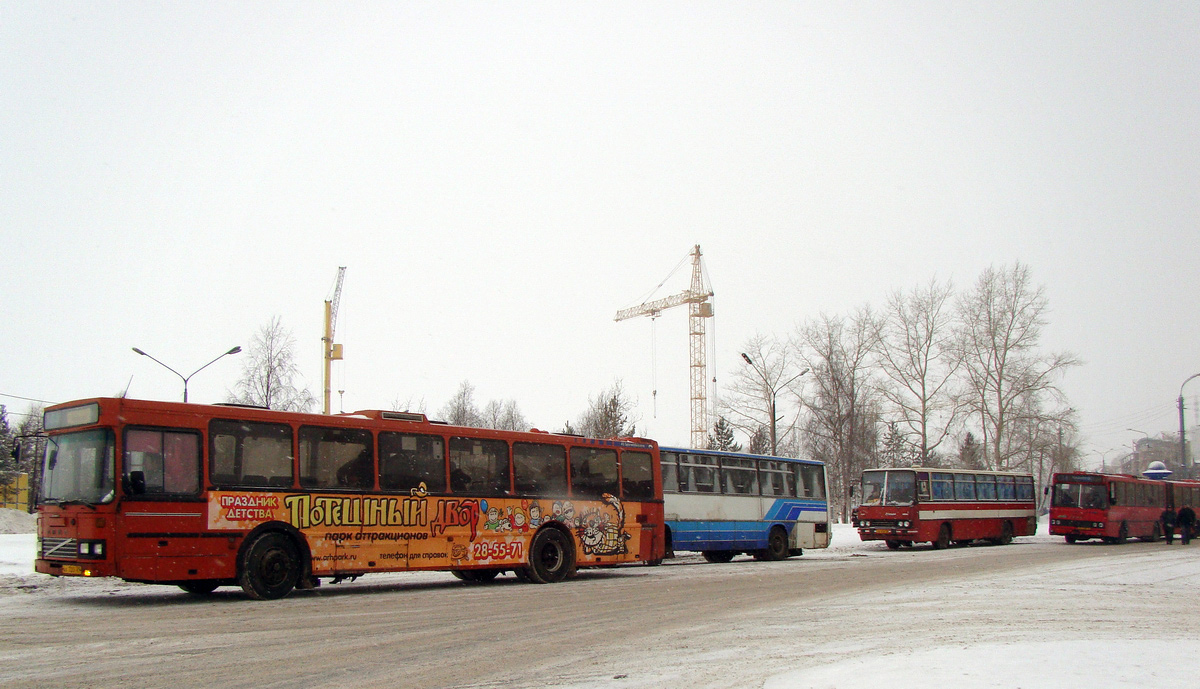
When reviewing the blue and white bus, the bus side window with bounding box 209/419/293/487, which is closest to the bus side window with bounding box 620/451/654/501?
the blue and white bus

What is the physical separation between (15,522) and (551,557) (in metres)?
26.9

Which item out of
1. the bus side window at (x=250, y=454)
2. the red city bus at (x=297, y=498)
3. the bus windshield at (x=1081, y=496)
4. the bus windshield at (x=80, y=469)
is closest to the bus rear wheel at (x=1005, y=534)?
the bus windshield at (x=1081, y=496)

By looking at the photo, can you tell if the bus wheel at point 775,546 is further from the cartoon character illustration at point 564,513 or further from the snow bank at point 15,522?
the snow bank at point 15,522

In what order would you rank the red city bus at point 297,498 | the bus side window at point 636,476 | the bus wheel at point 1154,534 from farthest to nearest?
the bus wheel at point 1154,534 → the bus side window at point 636,476 → the red city bus at point 297,498

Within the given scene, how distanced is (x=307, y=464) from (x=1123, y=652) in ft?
37.5

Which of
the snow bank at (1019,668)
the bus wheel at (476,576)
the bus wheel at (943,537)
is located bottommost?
the bus wheel at (943,537)

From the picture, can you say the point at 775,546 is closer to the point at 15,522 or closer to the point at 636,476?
the point at 636,476

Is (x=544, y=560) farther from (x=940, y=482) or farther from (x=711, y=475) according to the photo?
(x=940, y=482)

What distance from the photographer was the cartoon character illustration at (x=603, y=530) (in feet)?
64.8

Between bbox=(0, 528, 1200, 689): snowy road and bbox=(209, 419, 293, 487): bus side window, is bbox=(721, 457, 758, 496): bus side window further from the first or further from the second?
bbox=(209, 419, 293, 487): bus side window

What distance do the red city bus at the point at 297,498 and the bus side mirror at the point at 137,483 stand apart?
0.02 metres

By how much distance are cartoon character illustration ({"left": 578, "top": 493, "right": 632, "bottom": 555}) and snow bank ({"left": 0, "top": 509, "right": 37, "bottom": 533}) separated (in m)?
25.5

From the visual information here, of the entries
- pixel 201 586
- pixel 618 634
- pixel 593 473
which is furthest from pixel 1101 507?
pixel 201 586

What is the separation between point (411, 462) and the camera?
1661 cm
